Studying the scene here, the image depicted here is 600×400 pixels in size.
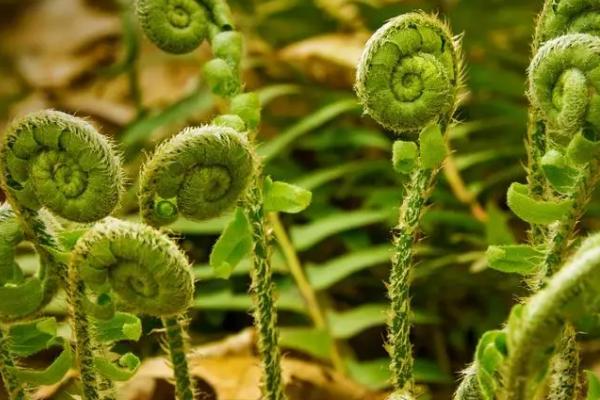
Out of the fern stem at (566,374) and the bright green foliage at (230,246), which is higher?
the bright green foliage at (230,246)

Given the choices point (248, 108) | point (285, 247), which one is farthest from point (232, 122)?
point (285, 247)

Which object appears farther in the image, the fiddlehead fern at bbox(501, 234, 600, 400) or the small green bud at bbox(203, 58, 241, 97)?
the small green bud at bbox(203, 58, 241, 97)

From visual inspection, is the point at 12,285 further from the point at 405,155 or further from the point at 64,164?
the point at 405,155

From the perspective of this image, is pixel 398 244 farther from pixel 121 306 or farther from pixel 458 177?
pixel 458 177

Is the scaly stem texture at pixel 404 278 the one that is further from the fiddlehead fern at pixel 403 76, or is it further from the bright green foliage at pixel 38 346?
the bright green foliage at pixel 38 346

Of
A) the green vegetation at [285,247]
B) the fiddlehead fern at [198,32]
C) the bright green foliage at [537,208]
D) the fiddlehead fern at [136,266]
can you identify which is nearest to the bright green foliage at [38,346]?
the green vegetation at [285,247]

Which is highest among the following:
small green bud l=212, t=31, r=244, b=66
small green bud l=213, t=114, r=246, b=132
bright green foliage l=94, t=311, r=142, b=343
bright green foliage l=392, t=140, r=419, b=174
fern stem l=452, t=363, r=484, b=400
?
small green bud l=212, t=31, r=244, b=66

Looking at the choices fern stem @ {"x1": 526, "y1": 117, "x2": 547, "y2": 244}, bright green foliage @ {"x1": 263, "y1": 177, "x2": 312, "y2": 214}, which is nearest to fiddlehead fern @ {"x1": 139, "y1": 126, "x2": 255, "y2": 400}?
bright green foliage @ {"x1": 263, "y1": 177, "x2": 312, "y2": 214}

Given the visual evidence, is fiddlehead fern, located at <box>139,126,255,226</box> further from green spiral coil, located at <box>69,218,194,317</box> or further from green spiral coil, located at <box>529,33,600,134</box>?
green spiral coil, located at <box>529,33,600,134</box>
